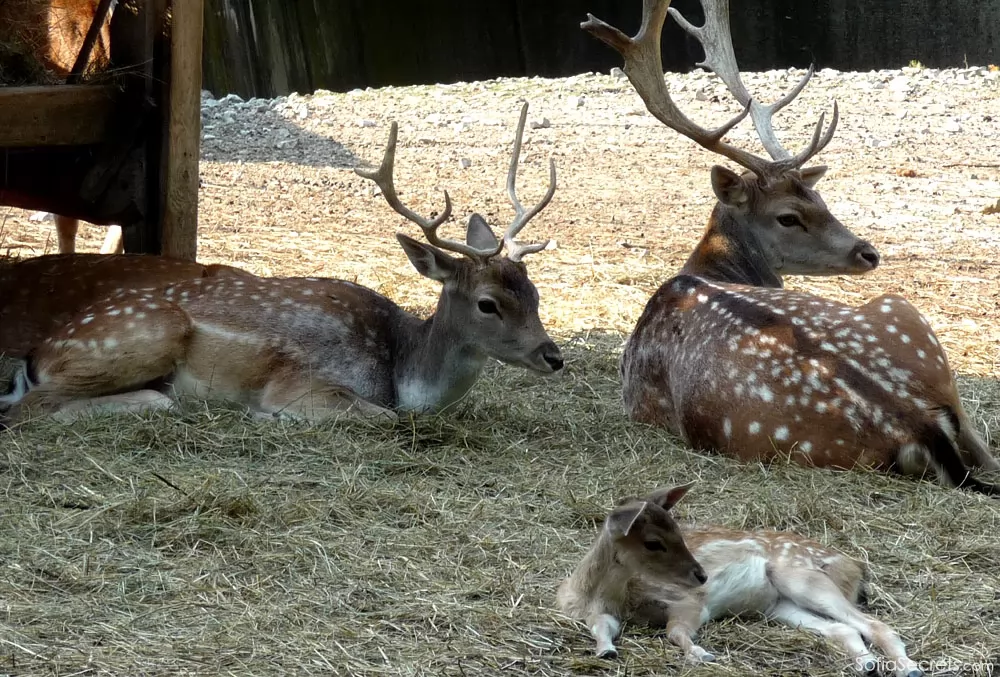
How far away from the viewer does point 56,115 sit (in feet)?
23.9

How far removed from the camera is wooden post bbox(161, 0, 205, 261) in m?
7.60

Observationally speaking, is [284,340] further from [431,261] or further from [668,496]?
[668,496]

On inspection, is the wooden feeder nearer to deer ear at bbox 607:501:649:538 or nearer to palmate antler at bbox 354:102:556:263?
palmate antler at bbox 354:102:556:263

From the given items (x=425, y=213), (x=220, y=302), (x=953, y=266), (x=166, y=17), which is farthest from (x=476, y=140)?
(x=220, y=302)

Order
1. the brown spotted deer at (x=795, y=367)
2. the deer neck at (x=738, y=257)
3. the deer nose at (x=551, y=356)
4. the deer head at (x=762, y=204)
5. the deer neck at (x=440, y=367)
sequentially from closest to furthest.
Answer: the brown spotted deer at (x=795, y=367)
the deer nose at (x=551, y=356)
the deer neck at (x=440, y=367)
the deer head at (x=762, y=204)
the deer neck at (x=738, y=257)

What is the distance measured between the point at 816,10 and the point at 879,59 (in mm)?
1154

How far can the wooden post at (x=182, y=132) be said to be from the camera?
760cm

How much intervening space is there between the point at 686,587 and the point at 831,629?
417 millimetres

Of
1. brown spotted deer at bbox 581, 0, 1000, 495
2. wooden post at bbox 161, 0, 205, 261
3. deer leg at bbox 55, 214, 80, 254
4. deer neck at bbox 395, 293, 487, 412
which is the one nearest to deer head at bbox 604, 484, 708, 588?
brown spotted deer at bbox 581, 0, 1000, 495

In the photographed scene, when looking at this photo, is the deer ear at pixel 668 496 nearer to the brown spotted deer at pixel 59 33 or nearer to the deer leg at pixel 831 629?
the deer leg at pixel 831 629

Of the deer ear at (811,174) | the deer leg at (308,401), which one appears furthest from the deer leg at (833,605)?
the deer ear at (811,174)

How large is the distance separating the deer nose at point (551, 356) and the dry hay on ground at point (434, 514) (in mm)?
336

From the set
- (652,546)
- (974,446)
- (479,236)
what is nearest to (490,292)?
(479,236)

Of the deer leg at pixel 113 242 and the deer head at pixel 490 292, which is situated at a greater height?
the deer head at pixel 490 292
